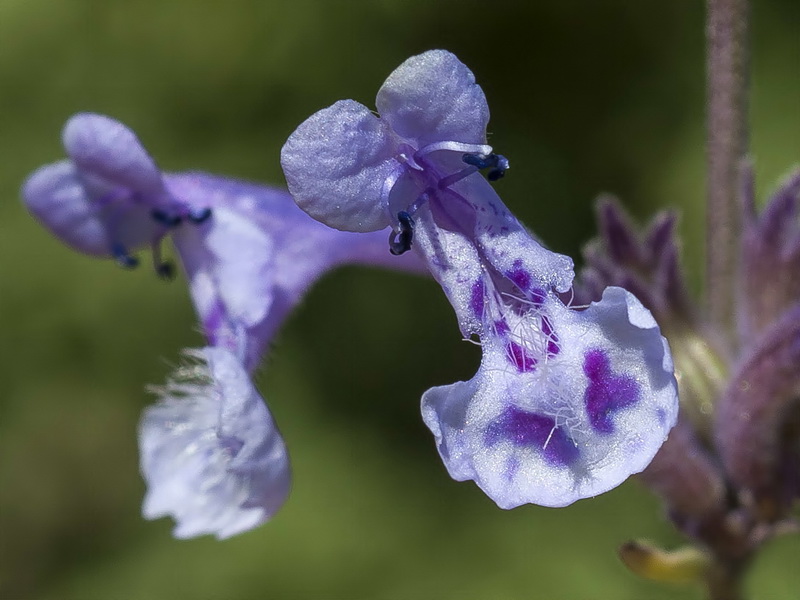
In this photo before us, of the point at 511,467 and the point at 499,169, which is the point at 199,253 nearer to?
the point at 499,169

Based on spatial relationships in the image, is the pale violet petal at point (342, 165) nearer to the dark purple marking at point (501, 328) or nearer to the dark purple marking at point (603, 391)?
the dark purple marking at point (501, 328)

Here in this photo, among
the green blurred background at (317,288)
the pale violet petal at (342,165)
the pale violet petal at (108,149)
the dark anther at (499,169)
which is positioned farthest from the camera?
the green blurred background at (317,288)

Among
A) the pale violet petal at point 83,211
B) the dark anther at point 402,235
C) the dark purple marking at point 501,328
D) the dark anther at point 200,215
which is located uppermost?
the pale violet petal at point 83,211

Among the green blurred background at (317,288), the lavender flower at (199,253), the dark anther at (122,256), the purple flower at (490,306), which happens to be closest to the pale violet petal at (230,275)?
the lavender flower at (199,253)

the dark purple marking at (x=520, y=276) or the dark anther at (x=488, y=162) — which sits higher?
the dark anther at (x=488, y=162)

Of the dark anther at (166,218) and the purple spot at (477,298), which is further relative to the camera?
the dark anther at (166,218)

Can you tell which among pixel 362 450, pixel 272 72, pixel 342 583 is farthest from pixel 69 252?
pixel 342 583

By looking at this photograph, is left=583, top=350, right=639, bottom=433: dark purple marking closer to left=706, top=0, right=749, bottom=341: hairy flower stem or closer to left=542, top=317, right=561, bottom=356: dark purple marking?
left=542, top=317, right=561, bottom=356: dark purple marking

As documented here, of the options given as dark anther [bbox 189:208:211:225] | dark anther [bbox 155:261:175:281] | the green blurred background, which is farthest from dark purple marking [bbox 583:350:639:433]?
the green blurred background
